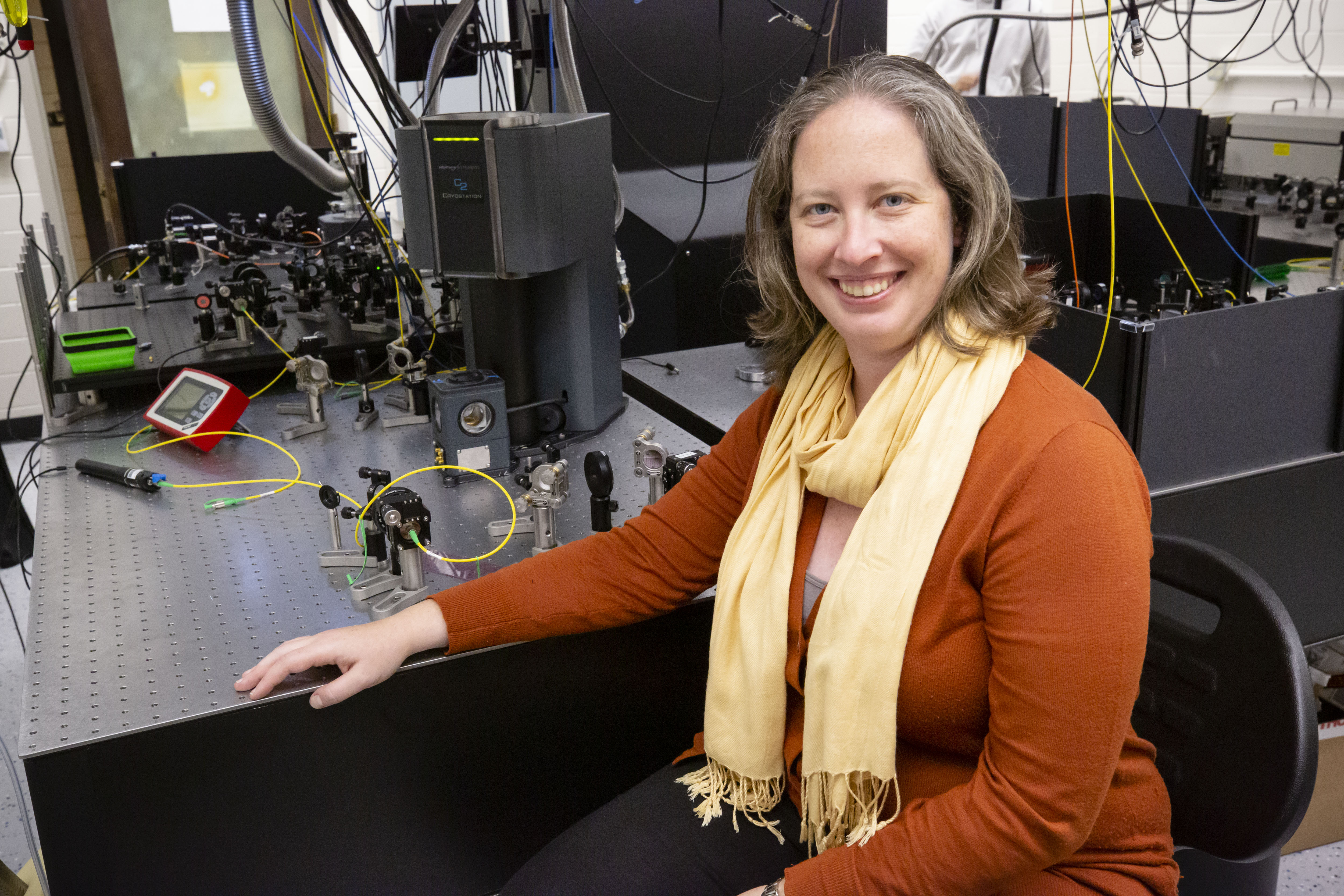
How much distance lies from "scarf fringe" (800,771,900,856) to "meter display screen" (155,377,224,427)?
130cm

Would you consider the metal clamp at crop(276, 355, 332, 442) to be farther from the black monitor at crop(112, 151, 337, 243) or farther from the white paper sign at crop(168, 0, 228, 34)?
the white paper sign at crop(168, 0, 228, 34)

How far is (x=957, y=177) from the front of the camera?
38.9 inches

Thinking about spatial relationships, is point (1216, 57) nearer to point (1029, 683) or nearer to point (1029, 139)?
point (1029, 139)

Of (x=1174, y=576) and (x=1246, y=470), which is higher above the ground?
(x=1174, y=576)

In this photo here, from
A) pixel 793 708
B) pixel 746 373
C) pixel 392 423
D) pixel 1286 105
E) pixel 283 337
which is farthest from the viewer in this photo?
pixel 1286 105

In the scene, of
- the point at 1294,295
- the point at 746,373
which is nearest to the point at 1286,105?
the point at 1294,295

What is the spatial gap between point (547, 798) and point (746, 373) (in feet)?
3.37

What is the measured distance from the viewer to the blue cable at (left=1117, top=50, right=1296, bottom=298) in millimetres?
2189

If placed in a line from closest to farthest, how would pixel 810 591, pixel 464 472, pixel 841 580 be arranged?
pixel 841 580, pixel 810 591, pixel 464 472

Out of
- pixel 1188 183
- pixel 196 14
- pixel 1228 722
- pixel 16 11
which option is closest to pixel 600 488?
pixel 1228 722

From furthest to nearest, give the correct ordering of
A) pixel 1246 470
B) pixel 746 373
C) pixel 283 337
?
pixel 283 337 < pixel 746 373 < pixel 1246 470

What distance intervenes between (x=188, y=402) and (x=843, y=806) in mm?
1400

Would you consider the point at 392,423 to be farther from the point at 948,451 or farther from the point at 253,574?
the point at 948,451

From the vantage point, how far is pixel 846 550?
100 cm
